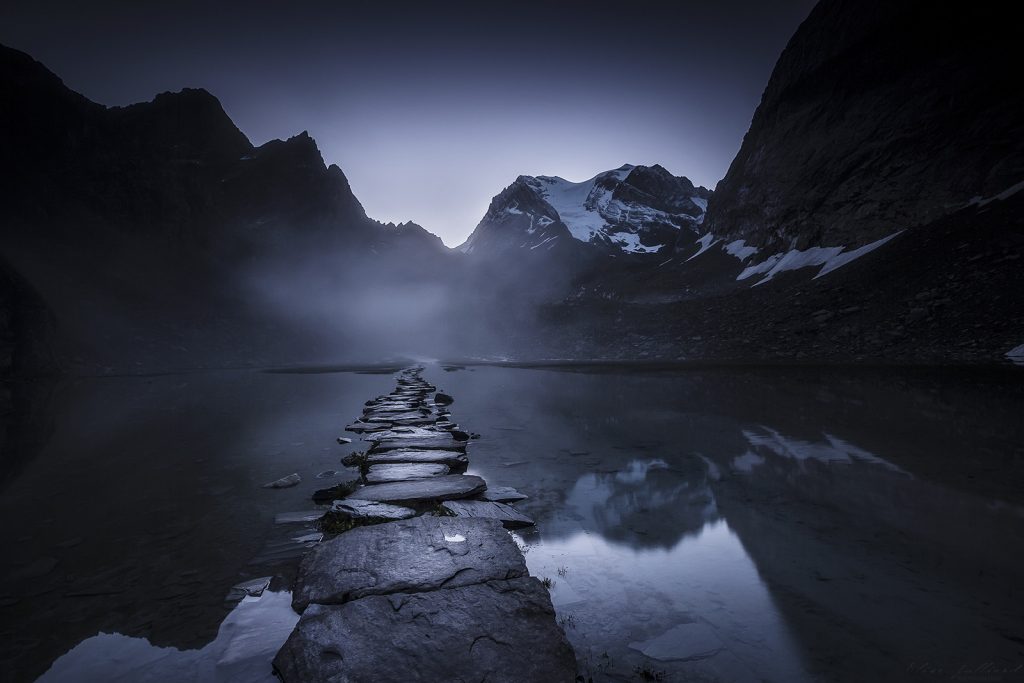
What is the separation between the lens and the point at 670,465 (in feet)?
25.8

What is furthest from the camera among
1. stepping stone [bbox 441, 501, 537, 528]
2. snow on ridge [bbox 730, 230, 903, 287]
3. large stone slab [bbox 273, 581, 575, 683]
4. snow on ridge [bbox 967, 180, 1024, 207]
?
snow on ridge [bbox 730, 230, 903, 287]

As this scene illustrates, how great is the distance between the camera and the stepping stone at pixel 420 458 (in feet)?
25.2

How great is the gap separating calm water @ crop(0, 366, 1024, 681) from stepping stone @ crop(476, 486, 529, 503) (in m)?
0.24

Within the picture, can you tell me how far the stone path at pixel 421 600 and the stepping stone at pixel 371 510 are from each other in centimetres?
1

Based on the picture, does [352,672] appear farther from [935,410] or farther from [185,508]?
[935,410]

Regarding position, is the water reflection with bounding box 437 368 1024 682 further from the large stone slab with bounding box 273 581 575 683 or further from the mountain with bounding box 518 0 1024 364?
the mountain with bounding box 518 0 1024 364

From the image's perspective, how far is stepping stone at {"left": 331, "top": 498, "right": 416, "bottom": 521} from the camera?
5191 millimetres

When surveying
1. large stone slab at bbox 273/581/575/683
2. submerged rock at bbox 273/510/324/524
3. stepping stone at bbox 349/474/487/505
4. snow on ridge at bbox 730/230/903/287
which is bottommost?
submerged rock at bbox 273/510/324/524

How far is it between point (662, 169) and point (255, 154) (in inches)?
5478

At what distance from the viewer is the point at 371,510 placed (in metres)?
5.33

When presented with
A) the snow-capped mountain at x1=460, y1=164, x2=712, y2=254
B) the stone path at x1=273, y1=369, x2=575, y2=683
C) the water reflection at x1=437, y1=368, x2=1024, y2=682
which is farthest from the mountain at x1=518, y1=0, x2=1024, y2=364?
the snow-capped mountain at x1=460, y1=164, x2=712, y2=254

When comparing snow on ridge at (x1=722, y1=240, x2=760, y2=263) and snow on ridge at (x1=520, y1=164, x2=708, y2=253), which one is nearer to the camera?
snow on ridge at (x1=722, y1=240, x2=760, y2=263)

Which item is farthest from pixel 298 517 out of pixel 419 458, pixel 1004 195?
pixel 1004 195

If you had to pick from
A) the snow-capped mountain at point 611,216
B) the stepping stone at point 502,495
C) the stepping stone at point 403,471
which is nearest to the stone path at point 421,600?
the stepping stone at point 502,495
